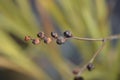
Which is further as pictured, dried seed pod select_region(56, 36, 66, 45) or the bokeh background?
the bokeh background

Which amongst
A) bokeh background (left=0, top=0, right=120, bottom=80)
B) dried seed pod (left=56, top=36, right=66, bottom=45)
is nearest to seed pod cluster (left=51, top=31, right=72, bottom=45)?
dried seed pod (left=56, top=36, right=66, bottom=45)

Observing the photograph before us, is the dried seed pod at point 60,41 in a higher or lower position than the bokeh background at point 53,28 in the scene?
lower

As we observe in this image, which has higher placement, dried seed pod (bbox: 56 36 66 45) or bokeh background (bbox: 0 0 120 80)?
bokeh background (bbox: 0 0 120 80)

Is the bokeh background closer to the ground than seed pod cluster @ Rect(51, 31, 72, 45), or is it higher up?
higher up

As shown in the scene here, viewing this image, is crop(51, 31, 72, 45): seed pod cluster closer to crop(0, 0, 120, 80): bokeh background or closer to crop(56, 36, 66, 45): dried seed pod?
crop(56, 36, 66, 45): dried seed pod

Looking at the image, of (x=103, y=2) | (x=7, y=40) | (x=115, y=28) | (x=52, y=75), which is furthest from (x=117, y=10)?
(x=7, y=40)

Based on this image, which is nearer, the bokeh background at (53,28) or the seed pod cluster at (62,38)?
the seed pod cluster at (62,38)

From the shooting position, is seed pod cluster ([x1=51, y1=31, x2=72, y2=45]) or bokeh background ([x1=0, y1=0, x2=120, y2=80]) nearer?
seed pod cluster ([x1=51, y1=31, x2=72, y2=45])

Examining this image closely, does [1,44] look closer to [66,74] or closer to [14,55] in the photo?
[14,55]

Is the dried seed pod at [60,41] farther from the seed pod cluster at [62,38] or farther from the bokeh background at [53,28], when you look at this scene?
the bokeh background at [53,28]

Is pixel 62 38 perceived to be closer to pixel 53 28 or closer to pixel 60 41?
pixel 60 41

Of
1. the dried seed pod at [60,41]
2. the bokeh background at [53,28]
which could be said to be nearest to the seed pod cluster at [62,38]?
the dried seed pod at [60,41]
